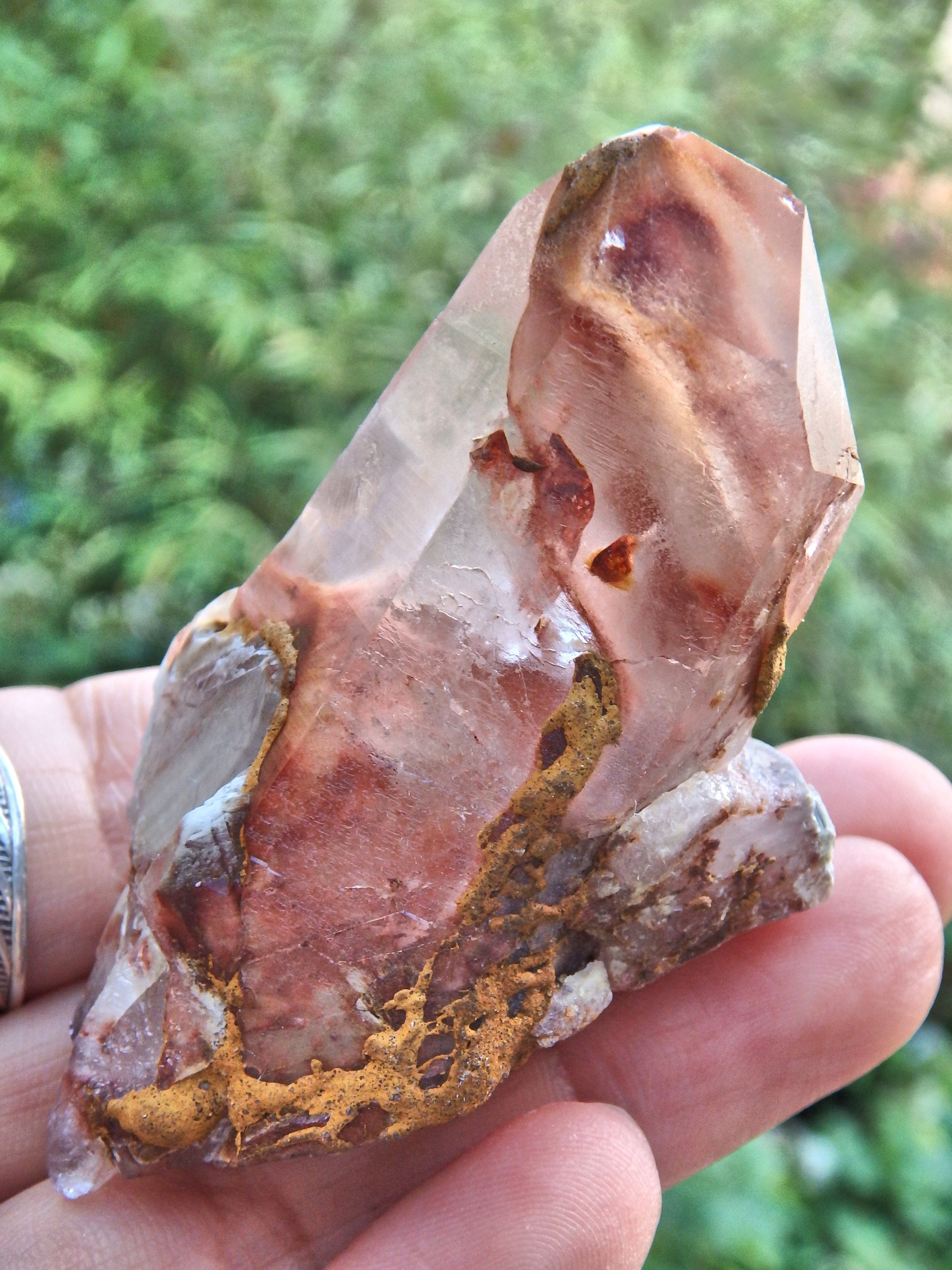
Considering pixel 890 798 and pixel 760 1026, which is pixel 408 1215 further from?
pixel 890 798

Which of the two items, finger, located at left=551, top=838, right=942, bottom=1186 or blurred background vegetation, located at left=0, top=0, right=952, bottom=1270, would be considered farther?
blurred background vegetation, located at left=0, top=0, right=952, bottom=1270

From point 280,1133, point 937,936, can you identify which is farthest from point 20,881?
point 937,936

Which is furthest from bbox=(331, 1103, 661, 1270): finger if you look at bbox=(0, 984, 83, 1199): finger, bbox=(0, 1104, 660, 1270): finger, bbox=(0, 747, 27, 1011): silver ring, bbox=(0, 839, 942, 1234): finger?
bbox=(0, 747, 27, 1011): silver ring

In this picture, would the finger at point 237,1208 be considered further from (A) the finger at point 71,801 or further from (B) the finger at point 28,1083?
(A) the finger at point 71,801

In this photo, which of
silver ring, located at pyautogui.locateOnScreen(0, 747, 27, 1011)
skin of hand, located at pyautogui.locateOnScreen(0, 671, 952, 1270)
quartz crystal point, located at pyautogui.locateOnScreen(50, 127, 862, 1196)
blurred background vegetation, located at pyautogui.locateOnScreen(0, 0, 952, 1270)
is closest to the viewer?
quartz crystal point, located at pyautogui.locateOnScreen(50, 127, 862, 1196)

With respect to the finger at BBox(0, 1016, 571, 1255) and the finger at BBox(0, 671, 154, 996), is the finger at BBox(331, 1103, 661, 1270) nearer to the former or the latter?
the finger at BBox(0, 1016, 571, 1255)
